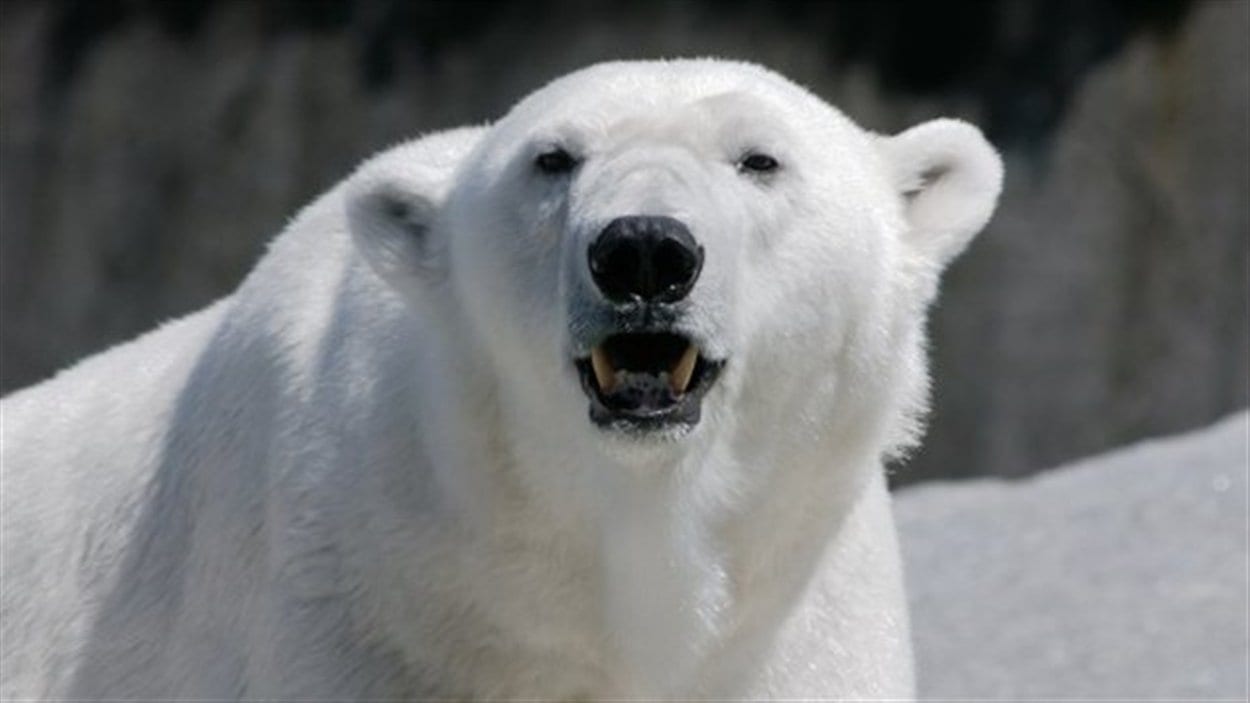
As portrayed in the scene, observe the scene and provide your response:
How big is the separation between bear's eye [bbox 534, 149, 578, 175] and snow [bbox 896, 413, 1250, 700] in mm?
2431

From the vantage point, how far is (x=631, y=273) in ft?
9.92

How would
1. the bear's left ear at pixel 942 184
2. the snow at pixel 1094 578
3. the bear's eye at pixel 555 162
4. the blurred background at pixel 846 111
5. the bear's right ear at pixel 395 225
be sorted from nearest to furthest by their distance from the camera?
the bear's eye at pixel 555 162, the bear's right ear at pixel 395 225, the bear's left ear at pixel 942 184, the snow at pixel 1094 578, the blurred background at pixel 846 111

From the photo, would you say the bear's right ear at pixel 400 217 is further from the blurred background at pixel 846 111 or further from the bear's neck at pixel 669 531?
the blurred background at pixel 846 111

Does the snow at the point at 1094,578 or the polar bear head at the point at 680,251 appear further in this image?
the snow at the point at 1094,578

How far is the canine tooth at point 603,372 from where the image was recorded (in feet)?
10.3

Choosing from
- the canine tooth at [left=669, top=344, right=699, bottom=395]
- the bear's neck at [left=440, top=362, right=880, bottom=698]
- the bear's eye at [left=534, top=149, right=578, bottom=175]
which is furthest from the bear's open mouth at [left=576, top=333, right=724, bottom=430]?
the bear's eye at [left=534, top=149, right=578, bottom=175]

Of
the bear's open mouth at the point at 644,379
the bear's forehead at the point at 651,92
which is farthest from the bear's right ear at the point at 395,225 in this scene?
the bear's open mouth at the point at 644,379

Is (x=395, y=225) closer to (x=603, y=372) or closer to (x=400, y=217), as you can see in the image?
(x=400, y=217)

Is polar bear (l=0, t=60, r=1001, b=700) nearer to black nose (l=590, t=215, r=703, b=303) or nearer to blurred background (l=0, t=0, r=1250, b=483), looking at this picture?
black nose (l=590, t=215, r=703, b=303)

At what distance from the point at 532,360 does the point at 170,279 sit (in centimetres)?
568

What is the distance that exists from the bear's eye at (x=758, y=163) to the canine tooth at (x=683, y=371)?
27cm

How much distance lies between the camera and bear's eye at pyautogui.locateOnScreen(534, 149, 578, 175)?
329 cm

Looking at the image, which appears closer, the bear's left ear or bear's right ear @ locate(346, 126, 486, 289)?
bear's right ear @ locate(346, 126, 486, 289)

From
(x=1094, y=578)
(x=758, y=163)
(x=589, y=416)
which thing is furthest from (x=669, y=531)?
(x=1094, y=578)
